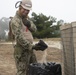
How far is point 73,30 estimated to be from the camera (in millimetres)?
5000

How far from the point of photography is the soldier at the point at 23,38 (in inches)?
218

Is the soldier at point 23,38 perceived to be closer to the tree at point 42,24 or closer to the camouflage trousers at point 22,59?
the camouflage trousers at point 22,59

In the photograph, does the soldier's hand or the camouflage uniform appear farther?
the soldier's hand

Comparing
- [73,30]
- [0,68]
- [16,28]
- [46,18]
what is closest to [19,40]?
[16,28]

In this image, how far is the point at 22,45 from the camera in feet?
18.4

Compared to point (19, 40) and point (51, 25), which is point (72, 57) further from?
point (51, 25)

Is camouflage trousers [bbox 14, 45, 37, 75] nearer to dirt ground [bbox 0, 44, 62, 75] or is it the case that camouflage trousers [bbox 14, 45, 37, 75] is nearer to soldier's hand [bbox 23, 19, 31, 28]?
soldier's hand [bbox 23, 19, 31, 28]

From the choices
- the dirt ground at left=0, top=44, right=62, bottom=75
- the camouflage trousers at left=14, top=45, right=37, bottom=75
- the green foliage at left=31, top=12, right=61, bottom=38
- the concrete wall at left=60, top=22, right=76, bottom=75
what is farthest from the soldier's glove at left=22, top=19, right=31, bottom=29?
the green foliage at left=31, top=12, right=61, bottom=38

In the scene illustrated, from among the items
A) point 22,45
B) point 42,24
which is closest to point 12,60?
point 22,45

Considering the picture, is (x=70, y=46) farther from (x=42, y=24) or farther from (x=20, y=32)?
(x=42, y=24)

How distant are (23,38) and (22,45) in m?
0.14

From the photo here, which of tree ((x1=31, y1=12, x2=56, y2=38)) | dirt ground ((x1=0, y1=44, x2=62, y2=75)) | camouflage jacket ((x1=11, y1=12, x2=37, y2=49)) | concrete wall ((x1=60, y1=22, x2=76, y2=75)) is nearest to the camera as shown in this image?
concrete wall ((x1=60, y1=22, x2=76, y2=75))

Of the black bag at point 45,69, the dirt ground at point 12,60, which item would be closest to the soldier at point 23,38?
the black bag at point 45,69

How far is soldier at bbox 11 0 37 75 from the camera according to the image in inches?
218
